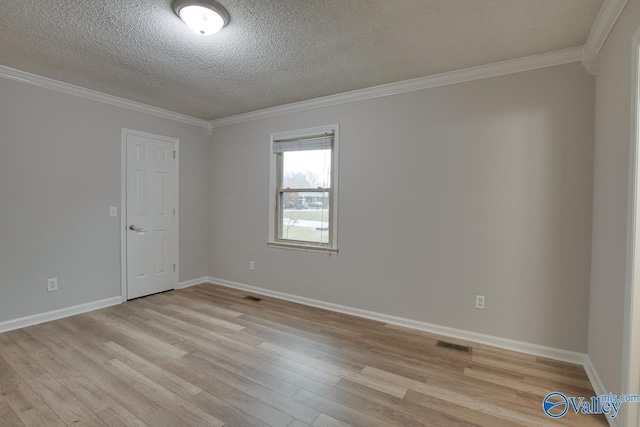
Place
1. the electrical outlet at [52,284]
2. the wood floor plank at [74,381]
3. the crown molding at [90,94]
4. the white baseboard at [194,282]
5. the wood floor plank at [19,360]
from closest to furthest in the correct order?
the wood floor plank at [74,381] < the wood floor plank at [19,360] < the crown molding at [90,94] < the electrical outlet at [52,284] < the white baseboard at [194,282]

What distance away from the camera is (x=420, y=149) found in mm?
3168

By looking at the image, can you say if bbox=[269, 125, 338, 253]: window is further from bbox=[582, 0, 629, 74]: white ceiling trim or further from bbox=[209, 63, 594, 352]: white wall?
bbox=[582, 0, 629, 74]: white ceiling trim

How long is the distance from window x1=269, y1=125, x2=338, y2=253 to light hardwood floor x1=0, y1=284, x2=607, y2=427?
114 cm

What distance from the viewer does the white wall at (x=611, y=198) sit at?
1.77 metres

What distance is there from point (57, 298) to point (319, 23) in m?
3.90

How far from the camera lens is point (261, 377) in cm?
229

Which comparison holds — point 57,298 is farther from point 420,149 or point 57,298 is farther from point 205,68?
point 420,149

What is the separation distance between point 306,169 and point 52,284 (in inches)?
124

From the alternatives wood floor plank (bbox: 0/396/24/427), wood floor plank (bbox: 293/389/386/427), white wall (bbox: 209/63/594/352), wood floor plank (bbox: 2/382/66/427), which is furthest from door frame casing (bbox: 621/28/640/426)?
wood floor plank (bbox: 0/396/24/427)

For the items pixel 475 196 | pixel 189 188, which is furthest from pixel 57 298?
pixel 475 196

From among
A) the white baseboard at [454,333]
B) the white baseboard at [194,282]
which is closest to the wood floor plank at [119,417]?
the white baseboard at [454,333]

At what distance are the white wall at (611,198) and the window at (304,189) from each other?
2.37m

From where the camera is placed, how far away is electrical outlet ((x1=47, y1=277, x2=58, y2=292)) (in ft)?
10.9

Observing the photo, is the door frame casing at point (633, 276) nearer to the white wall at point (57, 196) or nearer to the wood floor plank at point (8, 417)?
the wood floor plank at point (8, 417)
